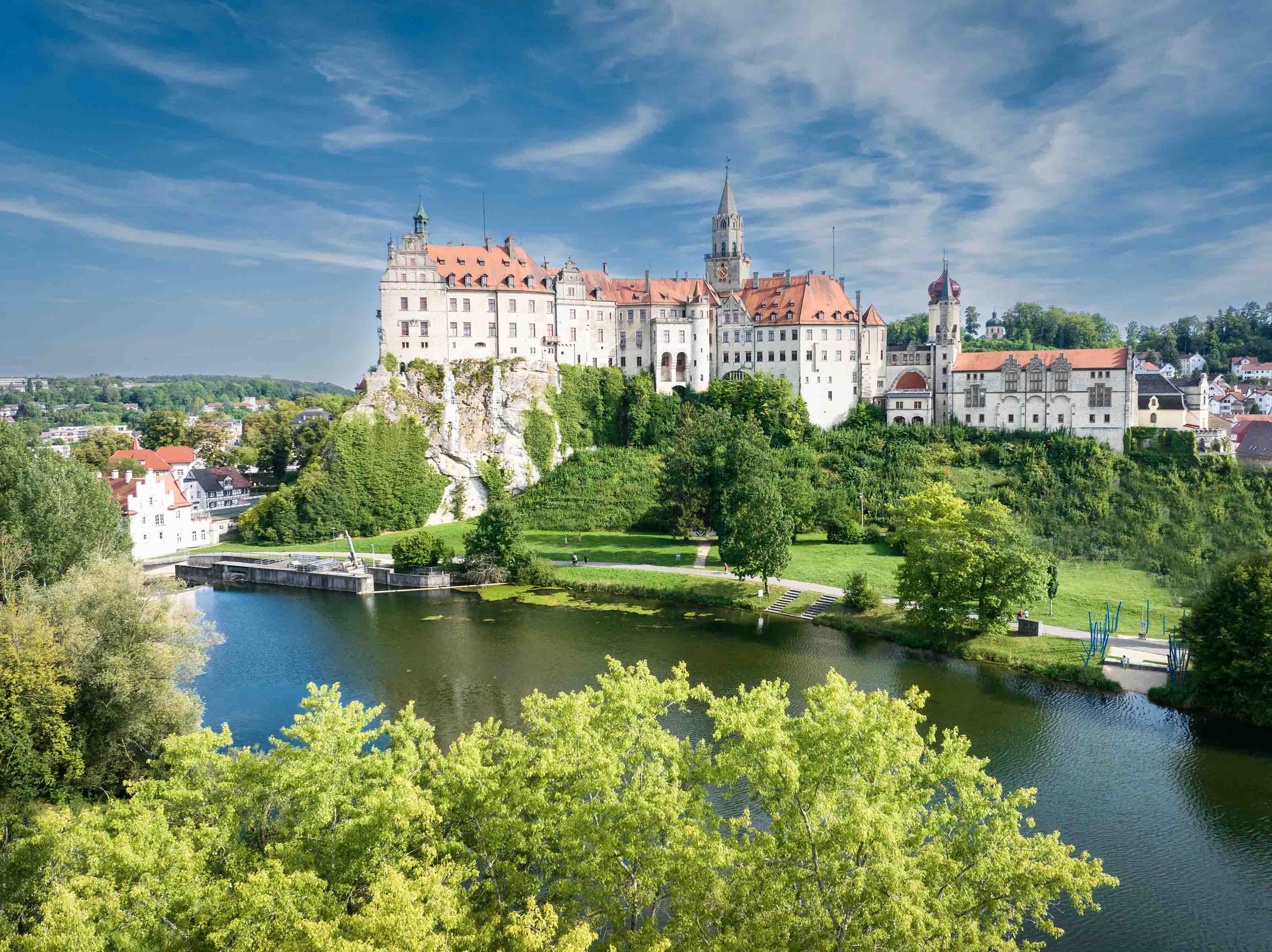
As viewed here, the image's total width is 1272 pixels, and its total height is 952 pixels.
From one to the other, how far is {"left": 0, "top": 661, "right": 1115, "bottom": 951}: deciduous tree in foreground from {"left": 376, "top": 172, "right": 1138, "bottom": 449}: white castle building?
58.2m

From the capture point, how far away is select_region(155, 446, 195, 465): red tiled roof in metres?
80.3

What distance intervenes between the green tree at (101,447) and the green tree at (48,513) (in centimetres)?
4086

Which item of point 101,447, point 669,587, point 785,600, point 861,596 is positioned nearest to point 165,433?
point 101,447

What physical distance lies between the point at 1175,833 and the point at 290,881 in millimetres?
22534

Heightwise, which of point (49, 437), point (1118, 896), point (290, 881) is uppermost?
point (49, 437)

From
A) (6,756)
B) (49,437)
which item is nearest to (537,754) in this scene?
(6,756)

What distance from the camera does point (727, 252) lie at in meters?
80.3

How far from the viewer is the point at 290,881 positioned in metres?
14.0

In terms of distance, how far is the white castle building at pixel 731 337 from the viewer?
68625mm

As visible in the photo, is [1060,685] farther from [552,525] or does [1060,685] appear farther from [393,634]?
[552,525]

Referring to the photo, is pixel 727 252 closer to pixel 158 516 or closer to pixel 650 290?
pixel 650 290

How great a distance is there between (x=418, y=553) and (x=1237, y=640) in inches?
1730

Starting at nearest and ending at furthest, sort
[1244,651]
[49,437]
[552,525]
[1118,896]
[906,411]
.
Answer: [1118,896] → [1244,651] → [552,525] → [906,411] → [49,437]

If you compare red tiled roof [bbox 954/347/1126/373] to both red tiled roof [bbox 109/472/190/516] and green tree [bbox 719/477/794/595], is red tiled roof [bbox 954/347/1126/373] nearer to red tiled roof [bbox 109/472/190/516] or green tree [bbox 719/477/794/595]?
green tree [bbox 719/477/794/595]
